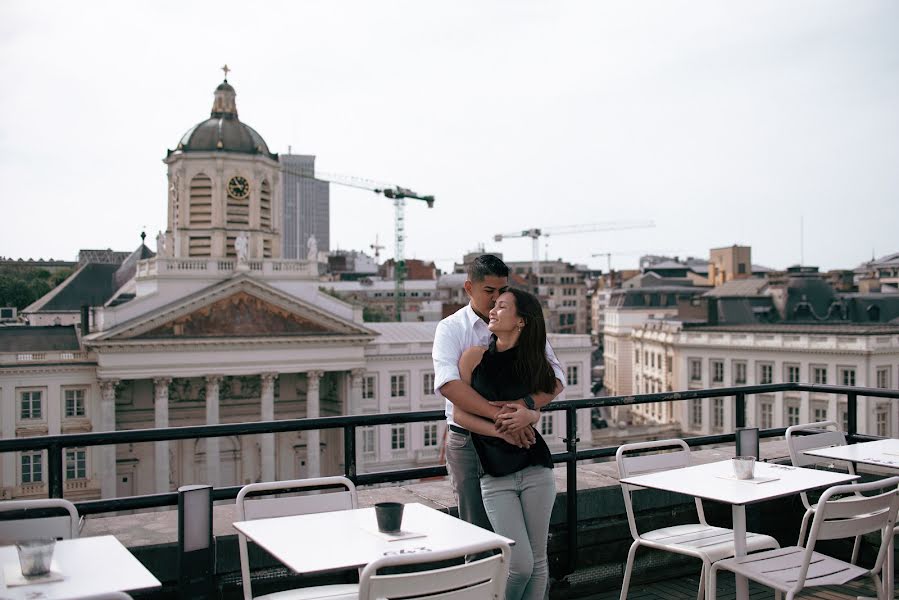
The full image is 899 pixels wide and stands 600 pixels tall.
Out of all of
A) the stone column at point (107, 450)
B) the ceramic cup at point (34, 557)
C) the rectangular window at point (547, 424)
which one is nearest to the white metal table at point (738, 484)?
the ceramic cup at point (34, 557)

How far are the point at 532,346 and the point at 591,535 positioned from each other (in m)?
2.58

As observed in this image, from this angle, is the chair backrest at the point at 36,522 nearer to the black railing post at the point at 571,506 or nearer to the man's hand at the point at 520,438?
the man's hand at the point at 520,438

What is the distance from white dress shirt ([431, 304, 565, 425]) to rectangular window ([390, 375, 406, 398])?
47997mm

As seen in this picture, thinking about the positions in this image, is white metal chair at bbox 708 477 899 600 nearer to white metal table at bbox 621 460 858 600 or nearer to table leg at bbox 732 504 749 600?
table leg at bbox 732 504 749 600

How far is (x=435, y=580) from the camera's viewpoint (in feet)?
11.3

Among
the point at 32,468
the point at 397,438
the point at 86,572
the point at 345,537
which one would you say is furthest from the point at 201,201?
the point at 86,572

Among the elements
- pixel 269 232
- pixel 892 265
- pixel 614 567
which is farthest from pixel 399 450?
pixel 892 265

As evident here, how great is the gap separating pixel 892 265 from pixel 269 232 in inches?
2642

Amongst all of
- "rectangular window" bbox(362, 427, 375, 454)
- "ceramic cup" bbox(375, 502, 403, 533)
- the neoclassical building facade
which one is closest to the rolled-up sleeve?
"ceramic cup" bbox(375, 502, 403, 533)

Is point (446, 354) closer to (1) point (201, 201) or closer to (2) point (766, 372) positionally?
(1) point (201, 201)

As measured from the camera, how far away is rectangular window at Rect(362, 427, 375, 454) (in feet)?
165

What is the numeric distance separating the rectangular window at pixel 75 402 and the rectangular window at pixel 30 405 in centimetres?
141

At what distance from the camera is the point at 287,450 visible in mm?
49656

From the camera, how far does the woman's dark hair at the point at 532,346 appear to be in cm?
488
